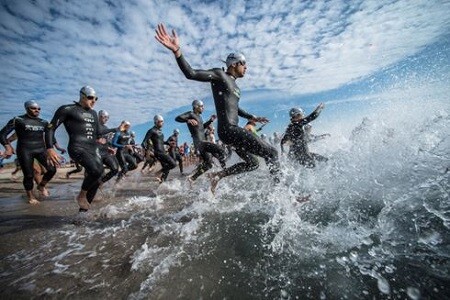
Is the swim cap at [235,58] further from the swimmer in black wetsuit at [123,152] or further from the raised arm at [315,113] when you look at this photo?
the swimmer in black wetsuit at [123,152]

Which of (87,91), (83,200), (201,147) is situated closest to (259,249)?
(83,200)

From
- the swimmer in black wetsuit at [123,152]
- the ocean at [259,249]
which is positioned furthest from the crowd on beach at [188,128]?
the ocean at [259,249]

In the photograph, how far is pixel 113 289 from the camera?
77.3 inches

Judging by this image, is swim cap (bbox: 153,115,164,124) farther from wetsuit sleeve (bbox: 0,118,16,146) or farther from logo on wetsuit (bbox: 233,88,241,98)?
logo on wetsuit (bbox: 233,88,241,98)

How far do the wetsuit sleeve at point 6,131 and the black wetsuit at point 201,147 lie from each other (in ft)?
13.9

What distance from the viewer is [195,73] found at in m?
3.77

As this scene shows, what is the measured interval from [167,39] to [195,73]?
2.01 feet

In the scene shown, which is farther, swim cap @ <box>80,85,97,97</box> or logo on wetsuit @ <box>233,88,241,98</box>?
swim cap @ <box>80,85,97,97</box>

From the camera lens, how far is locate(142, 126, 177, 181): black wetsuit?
8.52m

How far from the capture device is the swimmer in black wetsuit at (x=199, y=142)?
22.6 ft

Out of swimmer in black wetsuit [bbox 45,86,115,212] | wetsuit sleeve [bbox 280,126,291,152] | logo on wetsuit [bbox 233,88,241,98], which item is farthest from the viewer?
wetsuit sleeve [bbox 280,126,291,152]

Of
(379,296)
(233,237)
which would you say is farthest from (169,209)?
(379,296)

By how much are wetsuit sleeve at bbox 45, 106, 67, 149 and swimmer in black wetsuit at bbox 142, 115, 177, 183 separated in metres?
4.06

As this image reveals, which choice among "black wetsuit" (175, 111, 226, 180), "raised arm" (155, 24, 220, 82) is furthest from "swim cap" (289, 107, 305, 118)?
"raised arm" (155, 24, 220, 82)
